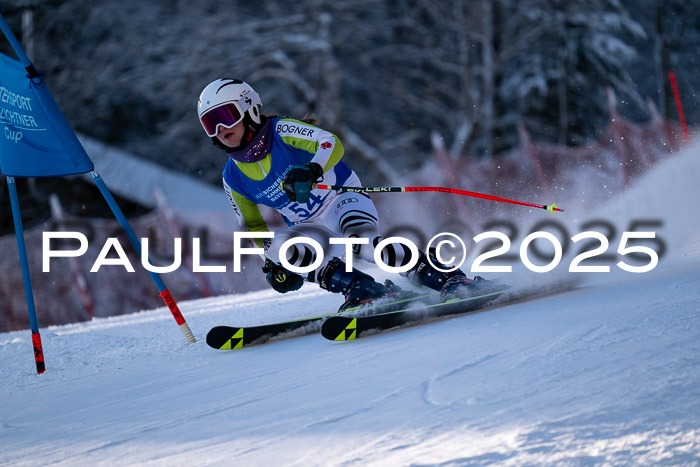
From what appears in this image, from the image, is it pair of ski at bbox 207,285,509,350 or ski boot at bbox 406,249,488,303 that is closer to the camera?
pair of ski at bbox 207,285,509,350

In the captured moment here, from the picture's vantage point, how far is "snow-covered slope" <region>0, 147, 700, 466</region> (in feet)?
6.67

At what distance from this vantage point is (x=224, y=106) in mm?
4016

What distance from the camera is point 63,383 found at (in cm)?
387

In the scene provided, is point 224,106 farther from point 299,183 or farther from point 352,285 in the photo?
point 352,285

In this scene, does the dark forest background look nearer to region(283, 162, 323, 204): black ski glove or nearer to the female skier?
the female skier

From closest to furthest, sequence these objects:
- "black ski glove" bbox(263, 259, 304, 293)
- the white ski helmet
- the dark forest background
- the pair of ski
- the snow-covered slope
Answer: the snow-covered slope
the pair of ski
the white ski helmet
"black ski glove" bbox(263, 259, 304, 293)
the dark forest background

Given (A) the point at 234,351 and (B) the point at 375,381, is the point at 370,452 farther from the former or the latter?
(A) the point at 234,351

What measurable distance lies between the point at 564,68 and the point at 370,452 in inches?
636

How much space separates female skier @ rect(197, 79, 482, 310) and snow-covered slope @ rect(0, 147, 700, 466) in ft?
1.56

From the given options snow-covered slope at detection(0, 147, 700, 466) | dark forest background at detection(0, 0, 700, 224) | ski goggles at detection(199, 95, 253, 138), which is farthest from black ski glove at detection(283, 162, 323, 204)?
dark forest background at detection(0, 0, 700, 224)

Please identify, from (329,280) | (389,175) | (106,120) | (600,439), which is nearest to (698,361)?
(600,439)

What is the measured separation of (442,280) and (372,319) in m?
0.68

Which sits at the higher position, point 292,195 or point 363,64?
point 363,64
